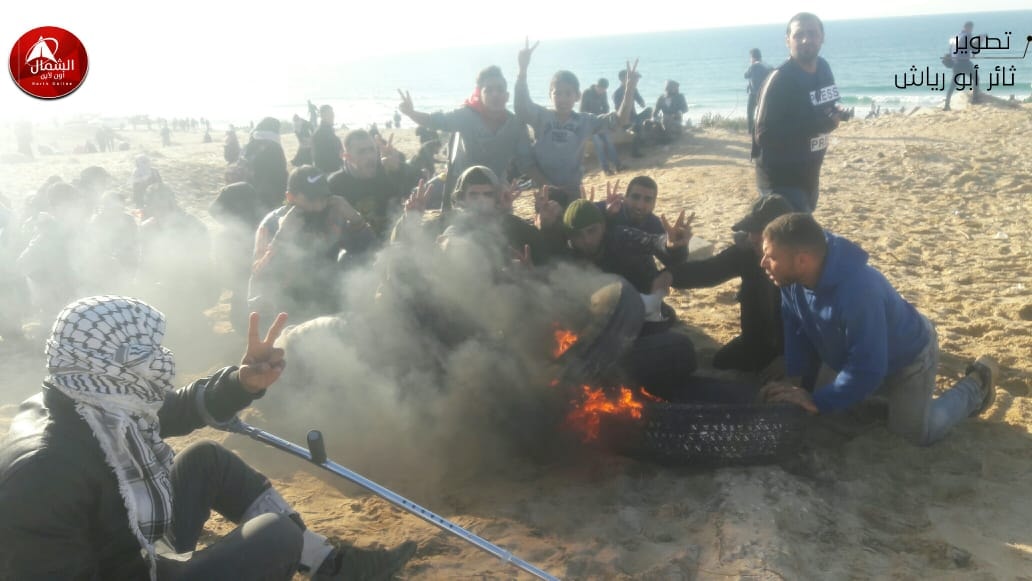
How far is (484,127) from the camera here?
6086mm

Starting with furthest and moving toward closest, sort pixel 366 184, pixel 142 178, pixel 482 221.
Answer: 1. pixel 142 178
2. pixel 366 184
3. pixel 482 221

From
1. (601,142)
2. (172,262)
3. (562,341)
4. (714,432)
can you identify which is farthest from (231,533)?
(601,142)

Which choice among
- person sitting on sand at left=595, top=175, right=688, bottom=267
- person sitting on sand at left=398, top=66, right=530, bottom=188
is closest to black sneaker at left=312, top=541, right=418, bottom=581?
person sitting on sand at left=595, top=175, right=688, bottom=267

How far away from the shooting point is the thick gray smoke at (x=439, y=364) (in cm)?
401

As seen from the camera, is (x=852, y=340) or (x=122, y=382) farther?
(x=852, y=340)

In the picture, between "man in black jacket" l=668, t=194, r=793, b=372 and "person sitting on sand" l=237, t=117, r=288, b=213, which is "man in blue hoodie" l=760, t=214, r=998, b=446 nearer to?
"man in black jacket" l=668, t=194, r=793, b=372

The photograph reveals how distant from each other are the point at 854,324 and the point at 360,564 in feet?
8.43

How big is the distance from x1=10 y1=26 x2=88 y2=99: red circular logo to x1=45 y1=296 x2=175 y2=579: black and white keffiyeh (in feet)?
19.5

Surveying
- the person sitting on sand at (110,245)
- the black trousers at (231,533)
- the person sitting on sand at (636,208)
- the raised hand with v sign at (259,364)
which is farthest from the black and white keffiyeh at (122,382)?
the person sitting on sand at (110,245)

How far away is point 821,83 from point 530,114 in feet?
7.84

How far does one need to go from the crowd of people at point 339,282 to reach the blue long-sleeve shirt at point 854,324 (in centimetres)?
1

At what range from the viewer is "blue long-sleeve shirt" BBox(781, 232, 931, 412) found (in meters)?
3.41

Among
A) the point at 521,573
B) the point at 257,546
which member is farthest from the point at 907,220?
the point at 257,546

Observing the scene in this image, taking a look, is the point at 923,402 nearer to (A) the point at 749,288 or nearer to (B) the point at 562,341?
(A) the point at 749,288
